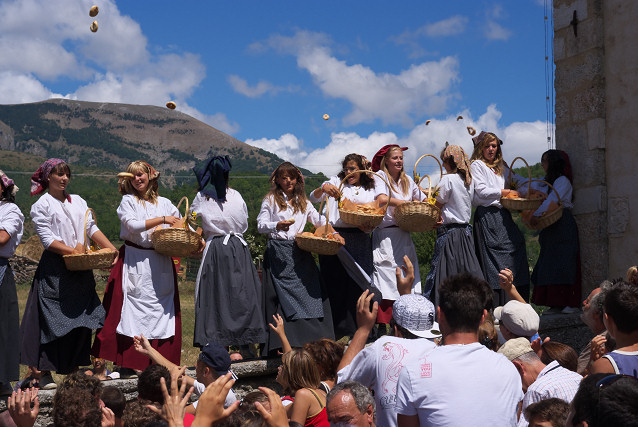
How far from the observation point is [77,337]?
6188 mm

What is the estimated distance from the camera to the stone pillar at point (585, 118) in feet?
26.6

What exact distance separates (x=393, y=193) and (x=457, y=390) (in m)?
4.24

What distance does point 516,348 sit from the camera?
14.4ft

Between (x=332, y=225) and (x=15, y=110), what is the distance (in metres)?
165

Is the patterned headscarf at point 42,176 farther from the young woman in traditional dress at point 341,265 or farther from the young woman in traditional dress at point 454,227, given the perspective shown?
the young woman in traditional dress at point 454,227

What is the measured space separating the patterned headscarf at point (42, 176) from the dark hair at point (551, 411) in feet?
14.2

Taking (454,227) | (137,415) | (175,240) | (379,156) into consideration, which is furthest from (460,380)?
(379,156)

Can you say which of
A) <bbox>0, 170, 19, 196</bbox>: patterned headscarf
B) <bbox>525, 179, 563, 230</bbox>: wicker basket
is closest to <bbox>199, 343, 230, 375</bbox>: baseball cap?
<bbox>0, 170, 19, 196</bbox>: patterned headscarf

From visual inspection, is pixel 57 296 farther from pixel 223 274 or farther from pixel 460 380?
pixel 460 380

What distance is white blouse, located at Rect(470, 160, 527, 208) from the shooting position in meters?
7.55

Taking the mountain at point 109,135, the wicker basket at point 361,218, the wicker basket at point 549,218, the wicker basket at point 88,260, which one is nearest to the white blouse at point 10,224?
the wicker basket at point 88,260

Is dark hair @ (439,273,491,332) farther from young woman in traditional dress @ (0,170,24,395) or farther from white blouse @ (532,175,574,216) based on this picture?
white blouse @ (532,175,574,216)

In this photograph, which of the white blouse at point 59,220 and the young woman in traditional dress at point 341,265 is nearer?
the white blouse at point 59,220

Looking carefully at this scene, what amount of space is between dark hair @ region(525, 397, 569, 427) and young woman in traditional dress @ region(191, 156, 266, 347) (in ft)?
11.6
